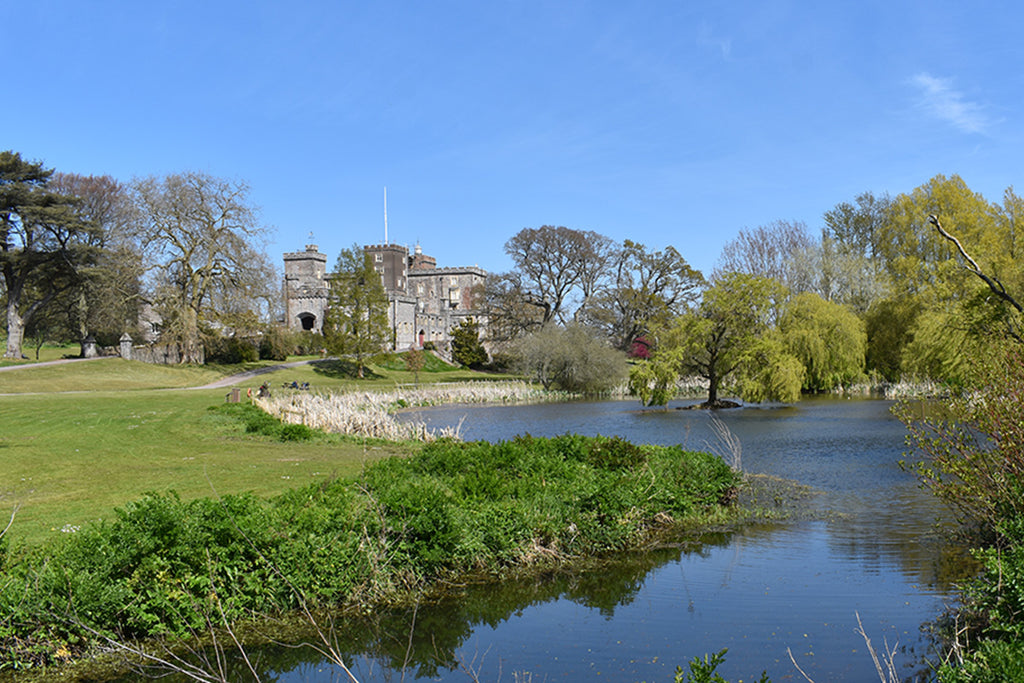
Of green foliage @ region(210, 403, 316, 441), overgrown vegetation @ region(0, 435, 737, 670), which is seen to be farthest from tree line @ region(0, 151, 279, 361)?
overgrown vegetation @ region(0, 435, 737, 670)

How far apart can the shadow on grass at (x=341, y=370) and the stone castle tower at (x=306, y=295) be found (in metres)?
16.4

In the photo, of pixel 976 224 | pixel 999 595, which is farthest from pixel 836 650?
pixel 976 224

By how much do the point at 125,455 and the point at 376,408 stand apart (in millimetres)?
9391

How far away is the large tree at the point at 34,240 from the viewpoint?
43906mm

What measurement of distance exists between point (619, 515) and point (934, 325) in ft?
85.6

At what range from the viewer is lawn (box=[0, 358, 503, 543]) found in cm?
1107

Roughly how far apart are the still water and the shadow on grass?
43440 millimetres

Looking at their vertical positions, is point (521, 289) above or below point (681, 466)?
above

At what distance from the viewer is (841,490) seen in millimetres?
14461

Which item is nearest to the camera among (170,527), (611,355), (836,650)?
(836,650)

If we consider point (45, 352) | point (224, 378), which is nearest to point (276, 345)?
point (224, 378)

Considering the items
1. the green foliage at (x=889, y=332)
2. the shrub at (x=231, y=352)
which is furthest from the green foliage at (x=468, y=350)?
the green foliage at (x=889, y=332)

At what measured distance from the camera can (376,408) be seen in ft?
80.8

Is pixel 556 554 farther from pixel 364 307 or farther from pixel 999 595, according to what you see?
pixel 364 307
